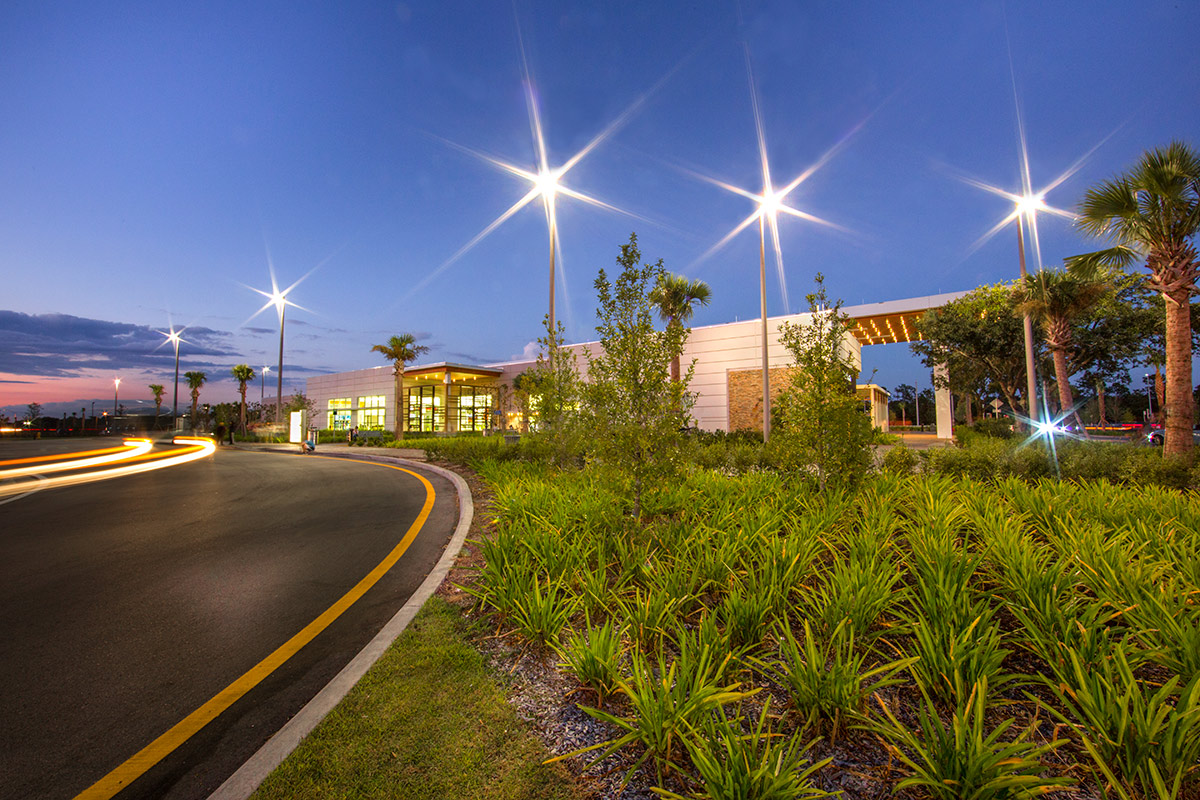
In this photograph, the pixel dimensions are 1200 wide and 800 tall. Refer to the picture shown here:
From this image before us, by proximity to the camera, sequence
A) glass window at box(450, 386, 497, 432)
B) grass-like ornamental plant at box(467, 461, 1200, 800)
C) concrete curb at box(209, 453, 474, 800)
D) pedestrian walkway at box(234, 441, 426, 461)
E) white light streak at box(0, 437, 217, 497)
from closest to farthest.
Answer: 1. grass-like ornamental plant at box(467, 461, 1200, 800)
2. concrete curb at box(209, 453, 474, 800)
3. white light streak at box(0, 437, 217, 497)
4. pedestrian walkway at box(234, 441, 426, 461)
5. glass window at box(450, 386, 497, 432)

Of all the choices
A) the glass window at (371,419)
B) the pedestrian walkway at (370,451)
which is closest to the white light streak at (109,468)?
the pedestrian walkway at (370,451)

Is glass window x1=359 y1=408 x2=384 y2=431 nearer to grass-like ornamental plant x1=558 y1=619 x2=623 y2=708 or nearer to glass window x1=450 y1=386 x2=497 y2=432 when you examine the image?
glass window x1=450 y1=386 x2=497 y2=432

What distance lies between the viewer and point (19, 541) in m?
7.08

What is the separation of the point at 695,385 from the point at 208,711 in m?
29.8

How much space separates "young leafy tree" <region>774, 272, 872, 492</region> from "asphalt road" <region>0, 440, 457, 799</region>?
5.60 meters

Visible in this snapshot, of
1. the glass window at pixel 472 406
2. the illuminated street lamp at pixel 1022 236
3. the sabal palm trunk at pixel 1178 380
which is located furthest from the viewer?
the glass window at pixel 472 406

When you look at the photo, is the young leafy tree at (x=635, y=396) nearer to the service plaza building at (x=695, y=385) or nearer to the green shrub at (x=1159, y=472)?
the service plaza building at (x=695, y=385)

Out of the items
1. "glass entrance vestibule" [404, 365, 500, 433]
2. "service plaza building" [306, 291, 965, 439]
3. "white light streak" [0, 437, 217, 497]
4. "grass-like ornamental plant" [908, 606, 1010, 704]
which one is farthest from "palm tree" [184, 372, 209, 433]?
"grass-like ornamental plant" [908, 606, 1010, 704]

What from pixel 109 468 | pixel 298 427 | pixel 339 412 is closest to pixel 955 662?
pixel 109 468

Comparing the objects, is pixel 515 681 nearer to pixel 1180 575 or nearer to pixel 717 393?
pixel 1180 575

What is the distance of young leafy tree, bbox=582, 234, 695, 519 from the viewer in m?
5.79

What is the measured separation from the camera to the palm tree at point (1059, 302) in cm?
1911

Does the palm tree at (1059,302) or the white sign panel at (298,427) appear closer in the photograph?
the palm tree at (1059,302)

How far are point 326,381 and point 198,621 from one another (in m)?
63.9
